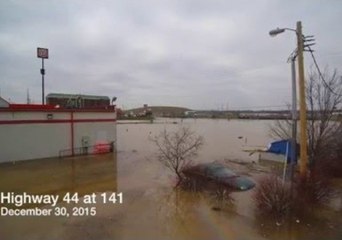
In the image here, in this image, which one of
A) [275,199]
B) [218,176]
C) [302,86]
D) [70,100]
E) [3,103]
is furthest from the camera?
[70,100]

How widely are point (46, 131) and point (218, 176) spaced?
17.6 metres

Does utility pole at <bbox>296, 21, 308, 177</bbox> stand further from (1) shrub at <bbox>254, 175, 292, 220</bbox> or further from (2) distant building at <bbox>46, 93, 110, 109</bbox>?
(2) distant building at <bbox>46, 93, 110, 109</bbox>

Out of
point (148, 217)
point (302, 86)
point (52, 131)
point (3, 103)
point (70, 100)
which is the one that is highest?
point (70, 100)

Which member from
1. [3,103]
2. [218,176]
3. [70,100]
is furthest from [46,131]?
[218,176]

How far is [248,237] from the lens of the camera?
1111cm

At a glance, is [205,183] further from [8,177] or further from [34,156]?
[34,156]

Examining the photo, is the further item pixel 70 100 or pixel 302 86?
pixel 70 100

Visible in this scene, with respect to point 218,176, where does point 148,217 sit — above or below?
below

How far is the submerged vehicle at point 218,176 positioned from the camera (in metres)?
18.0

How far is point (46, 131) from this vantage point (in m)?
29.4

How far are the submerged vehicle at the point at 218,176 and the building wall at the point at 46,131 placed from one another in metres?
15.4

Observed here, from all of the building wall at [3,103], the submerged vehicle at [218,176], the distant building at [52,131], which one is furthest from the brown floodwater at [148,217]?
the building wall at [3,103]

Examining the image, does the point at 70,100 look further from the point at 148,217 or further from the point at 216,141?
the point at 148,217

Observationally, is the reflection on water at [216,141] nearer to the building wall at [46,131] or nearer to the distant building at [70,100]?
the building wall at [46,131]
